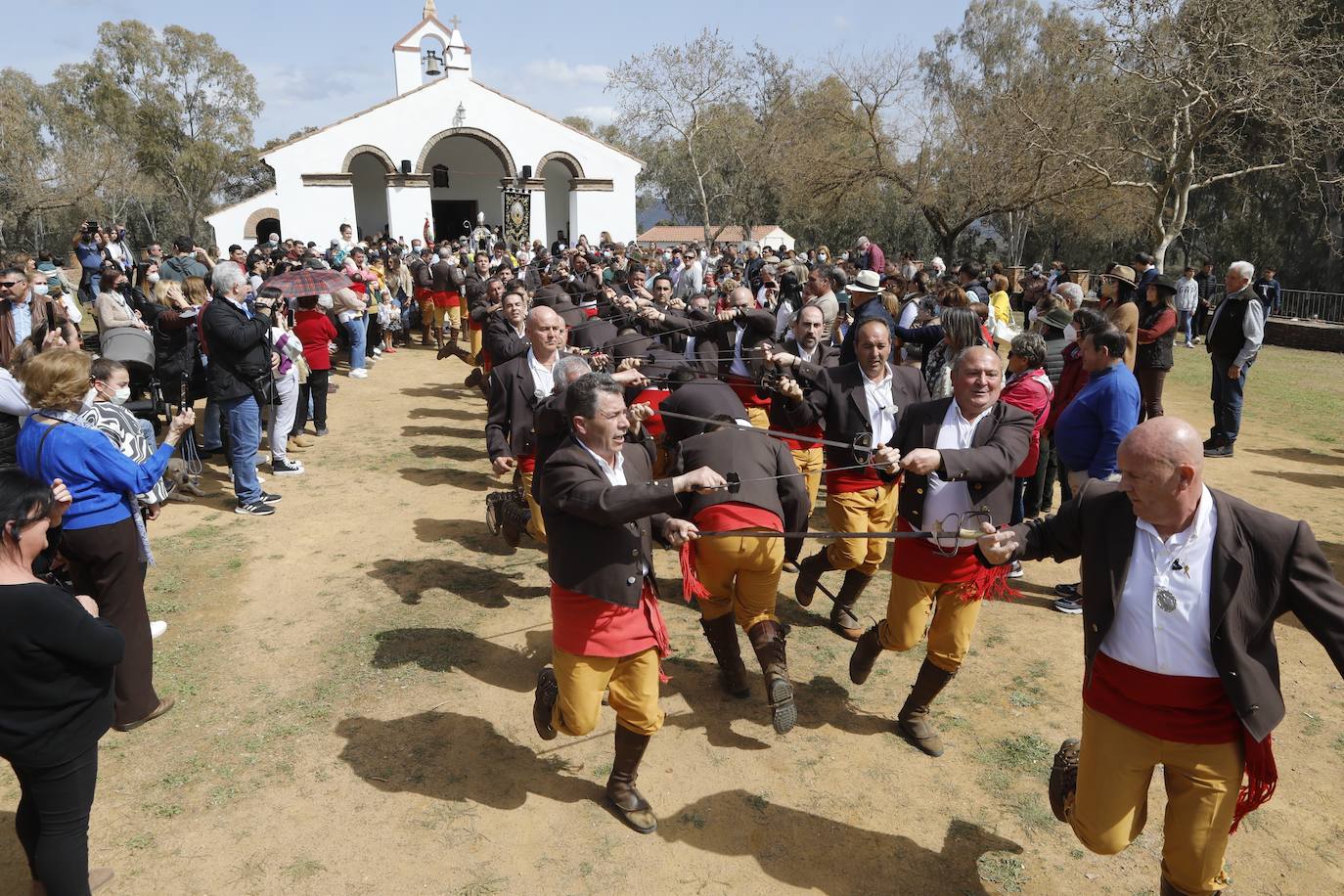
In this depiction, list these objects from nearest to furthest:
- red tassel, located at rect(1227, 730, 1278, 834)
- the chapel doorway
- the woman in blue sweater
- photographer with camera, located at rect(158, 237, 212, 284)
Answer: red tassel, located at rect(1227, 730, 1278, 834) < the woman in blue sweater < photographer with camera, located at rect(158, 237, 212, 284) < the chapel doorway

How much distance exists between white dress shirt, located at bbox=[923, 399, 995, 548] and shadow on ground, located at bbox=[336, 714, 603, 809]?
2119 mm

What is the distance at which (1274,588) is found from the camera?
262cm

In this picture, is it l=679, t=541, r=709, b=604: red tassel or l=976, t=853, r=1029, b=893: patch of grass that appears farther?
l=679, t=541, r=709, b=604: red tassel

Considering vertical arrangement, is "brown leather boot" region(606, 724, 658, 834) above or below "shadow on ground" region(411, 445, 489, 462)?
below

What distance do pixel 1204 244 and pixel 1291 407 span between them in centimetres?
2814

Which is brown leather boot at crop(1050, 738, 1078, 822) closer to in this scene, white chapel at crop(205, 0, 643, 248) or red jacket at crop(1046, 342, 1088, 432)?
red jacket at crop(1046, 342, 1088, 432)

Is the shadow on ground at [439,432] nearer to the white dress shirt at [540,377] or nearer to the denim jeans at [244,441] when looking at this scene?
the denim jeans at [244,441]

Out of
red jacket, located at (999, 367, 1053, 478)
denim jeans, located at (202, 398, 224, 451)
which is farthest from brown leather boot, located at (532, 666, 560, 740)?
denim jeans, located at (202, 398, 224, 451)

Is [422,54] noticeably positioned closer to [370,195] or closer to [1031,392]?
[370,195]

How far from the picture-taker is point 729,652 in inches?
193

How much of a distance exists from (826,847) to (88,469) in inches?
150

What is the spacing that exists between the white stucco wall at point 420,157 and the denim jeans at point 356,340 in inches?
710

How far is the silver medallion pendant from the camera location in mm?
2758

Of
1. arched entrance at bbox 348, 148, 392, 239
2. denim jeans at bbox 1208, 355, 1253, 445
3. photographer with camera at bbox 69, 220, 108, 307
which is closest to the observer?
denim jeans at bbox 1208, 355, 1253, 445
